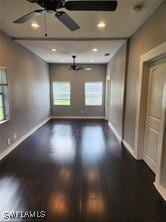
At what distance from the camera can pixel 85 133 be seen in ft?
17.8

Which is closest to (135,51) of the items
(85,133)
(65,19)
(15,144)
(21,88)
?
(65,19)

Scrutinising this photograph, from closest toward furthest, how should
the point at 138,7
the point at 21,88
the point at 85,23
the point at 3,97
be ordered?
the point at 138,7 < the point at 85,23 < the point at 3,97 < the point at 21,88

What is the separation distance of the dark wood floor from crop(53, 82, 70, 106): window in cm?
431

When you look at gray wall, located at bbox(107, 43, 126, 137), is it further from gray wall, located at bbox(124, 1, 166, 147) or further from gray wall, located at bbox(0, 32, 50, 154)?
gray wall, located at bbox(0, 32, 50, 154)

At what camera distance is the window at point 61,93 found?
8109mm

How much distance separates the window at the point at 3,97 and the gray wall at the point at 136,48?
10.3ft

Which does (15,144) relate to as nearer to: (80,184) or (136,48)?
(80,184)

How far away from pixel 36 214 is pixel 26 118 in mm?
3573

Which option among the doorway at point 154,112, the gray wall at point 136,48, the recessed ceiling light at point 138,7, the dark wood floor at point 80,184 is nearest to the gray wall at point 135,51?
the gray wall at point 136,48

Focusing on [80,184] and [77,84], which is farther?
[77,84]

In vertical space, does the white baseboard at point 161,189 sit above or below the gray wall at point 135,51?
below

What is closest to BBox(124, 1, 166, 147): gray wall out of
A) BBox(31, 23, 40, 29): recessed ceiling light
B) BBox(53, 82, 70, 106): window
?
BBox(31, 23, 40, 29): recessed ceiling light

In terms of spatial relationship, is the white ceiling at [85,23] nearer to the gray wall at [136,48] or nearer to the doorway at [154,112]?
the gray wall at [136,48]

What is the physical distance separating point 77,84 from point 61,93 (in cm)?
100
